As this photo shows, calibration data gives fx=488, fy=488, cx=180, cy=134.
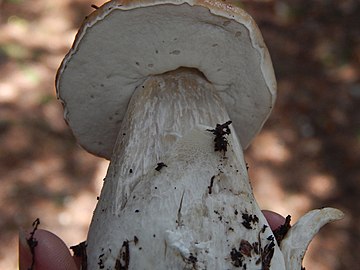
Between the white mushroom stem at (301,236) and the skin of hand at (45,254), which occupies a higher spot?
the white mushroom stem at (301,236)

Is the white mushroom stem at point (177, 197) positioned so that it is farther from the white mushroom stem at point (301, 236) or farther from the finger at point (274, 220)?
the finger at point (274, 220)

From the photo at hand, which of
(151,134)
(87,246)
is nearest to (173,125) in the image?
(151,134)

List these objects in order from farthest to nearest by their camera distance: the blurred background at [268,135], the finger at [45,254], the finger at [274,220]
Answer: the blurred background at [268,135] < the finger at [274,220] < the finger at [45,254]

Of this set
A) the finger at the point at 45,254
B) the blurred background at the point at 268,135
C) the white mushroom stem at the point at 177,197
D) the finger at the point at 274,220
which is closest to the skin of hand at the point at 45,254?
the finger at the point at 45,254

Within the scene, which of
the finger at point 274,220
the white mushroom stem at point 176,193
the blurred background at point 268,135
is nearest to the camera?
the white mushroom stem at point 176,193

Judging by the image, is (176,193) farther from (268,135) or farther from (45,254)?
(268,135)

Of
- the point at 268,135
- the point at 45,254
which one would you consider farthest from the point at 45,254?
the point at 268,135

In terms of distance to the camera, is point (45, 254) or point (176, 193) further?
point (45, 254)

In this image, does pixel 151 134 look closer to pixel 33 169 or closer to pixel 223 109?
pixel 223 109
